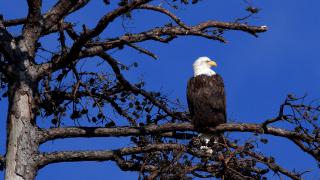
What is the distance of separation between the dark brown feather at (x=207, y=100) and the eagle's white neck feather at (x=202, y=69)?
153 mm

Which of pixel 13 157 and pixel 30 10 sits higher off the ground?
pixel 30 10

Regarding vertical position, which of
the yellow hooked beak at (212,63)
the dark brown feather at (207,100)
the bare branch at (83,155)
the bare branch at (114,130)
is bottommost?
the bare branch at (83,155)

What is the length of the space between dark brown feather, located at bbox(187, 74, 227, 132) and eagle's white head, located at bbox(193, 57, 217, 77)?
0.61 ft

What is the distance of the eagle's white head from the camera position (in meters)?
10.8

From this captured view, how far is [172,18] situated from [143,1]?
1791 mm

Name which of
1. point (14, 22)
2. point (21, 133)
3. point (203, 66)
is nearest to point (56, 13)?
point (14, 22)

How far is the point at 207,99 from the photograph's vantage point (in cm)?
1031

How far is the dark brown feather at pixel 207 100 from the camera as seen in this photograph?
1005cm

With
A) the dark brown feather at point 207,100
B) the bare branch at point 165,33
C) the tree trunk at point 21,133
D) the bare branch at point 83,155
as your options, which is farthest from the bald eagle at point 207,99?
the tree trunk at point 21,133

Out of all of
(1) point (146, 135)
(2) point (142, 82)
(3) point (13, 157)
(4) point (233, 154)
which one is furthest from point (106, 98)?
(4) point (233, 154)

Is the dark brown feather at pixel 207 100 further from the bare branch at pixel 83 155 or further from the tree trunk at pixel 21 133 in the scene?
the tree trunk at pixel 21 133

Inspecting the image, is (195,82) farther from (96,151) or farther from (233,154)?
(233,154)

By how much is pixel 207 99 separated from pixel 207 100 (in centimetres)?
2

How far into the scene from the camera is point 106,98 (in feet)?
32.2
